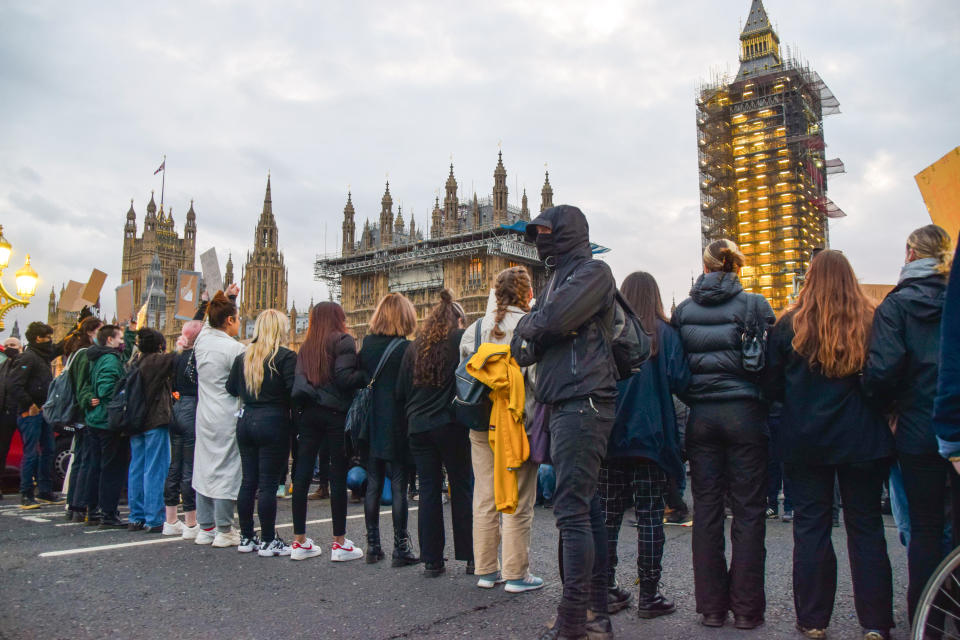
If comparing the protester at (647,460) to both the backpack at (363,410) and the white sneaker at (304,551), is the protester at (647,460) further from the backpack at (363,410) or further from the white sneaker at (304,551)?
the white sneaker at (304,551)

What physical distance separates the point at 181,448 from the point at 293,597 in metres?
3.02

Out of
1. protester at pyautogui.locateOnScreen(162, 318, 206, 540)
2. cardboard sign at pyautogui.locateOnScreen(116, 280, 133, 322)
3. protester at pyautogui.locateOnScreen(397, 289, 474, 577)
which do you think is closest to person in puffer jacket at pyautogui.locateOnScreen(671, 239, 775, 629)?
protester at pyautogui.locateOnScreen(397, 289, 474, 577)

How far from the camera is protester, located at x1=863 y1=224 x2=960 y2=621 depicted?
327 cm

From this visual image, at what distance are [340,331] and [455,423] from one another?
1.42 metres

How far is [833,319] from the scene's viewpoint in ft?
11.8

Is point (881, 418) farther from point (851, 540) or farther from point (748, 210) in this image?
point (748, 210)

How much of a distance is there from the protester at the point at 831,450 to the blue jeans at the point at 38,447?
904cm

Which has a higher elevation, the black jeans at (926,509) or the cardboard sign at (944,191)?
the cardboard sign at (944,191)

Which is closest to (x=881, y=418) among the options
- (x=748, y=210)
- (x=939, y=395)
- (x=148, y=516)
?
(x=939, y=395)

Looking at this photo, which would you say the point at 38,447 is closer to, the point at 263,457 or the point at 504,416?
the point at 263,457

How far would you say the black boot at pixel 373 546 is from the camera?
5164 mm

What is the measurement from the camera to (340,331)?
5.64 metres

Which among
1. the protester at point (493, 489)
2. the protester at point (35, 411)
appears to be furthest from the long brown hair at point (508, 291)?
the protester at point (35, 411)

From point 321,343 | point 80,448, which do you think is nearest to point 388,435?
point 321,343
